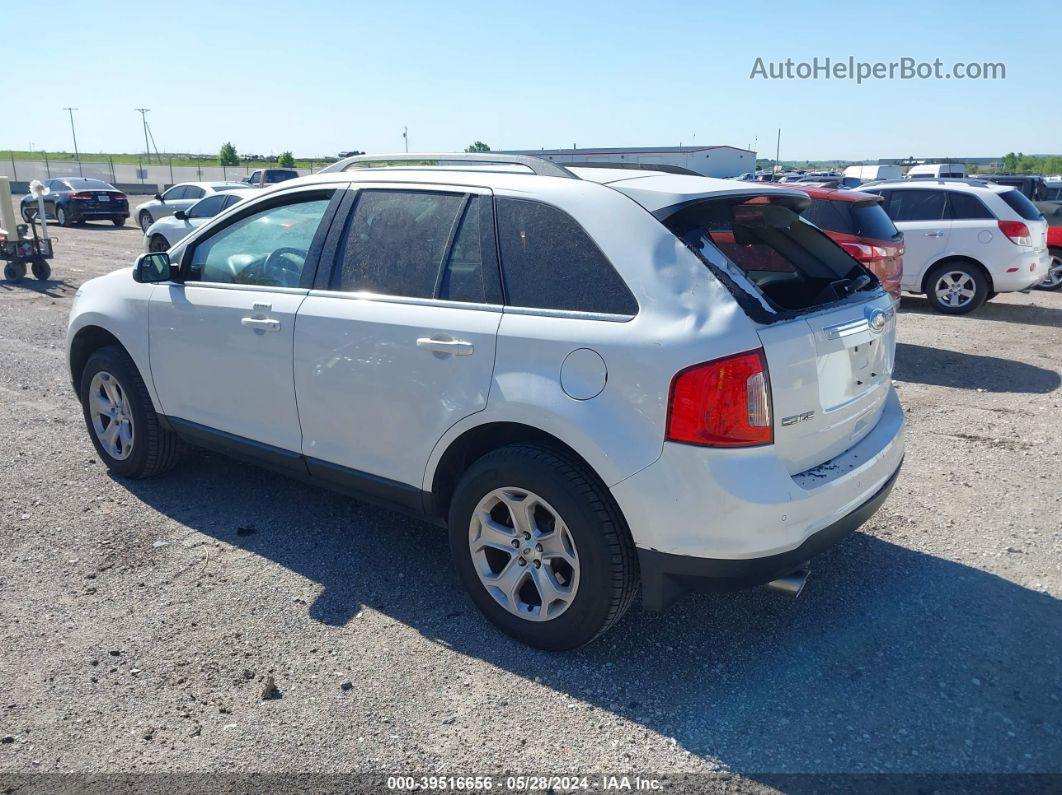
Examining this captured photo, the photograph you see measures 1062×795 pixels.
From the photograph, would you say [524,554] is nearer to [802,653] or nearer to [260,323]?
[802,653]

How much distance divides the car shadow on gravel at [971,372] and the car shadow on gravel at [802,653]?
12.6 feet

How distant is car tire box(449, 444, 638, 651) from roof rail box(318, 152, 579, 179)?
121 cm

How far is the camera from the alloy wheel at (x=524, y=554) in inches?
127

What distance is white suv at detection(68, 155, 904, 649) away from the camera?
2908 mm

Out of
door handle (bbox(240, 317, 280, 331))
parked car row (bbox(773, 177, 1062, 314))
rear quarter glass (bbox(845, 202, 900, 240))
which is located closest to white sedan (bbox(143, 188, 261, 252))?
rear quarter glass (bbox(845, 202, 900, 240))

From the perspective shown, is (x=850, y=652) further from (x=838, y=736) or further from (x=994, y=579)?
(x=994, y=579)

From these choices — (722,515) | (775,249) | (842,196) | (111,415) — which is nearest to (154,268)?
(111,415)

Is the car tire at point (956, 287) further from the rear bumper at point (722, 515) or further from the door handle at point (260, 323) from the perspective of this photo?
the door handle at point (260, 323)

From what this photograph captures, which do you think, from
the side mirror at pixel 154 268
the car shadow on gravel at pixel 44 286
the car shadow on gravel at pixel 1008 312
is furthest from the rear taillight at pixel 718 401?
the car shadow on gravel at pixel 44 286

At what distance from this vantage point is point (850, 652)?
3.40 m

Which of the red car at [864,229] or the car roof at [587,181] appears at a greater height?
the car roof at [587,181]

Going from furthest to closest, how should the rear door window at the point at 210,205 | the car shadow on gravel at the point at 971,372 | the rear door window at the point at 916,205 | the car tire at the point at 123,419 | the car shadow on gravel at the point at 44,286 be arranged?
the rear door window at the point at 210,205, the car shadow on gravel at the point at 44,286, the rear door window at the point at 916,205, the car shadow on gravel at the point at 971,372, the car tire at the point at 123,419

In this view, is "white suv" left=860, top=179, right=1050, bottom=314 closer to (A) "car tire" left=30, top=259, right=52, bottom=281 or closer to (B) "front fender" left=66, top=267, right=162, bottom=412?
(B) "front fender" left=66, top=267, right=162, bottom=412

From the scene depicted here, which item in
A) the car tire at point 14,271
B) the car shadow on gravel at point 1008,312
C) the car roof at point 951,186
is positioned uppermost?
the car roof at point 951,186
